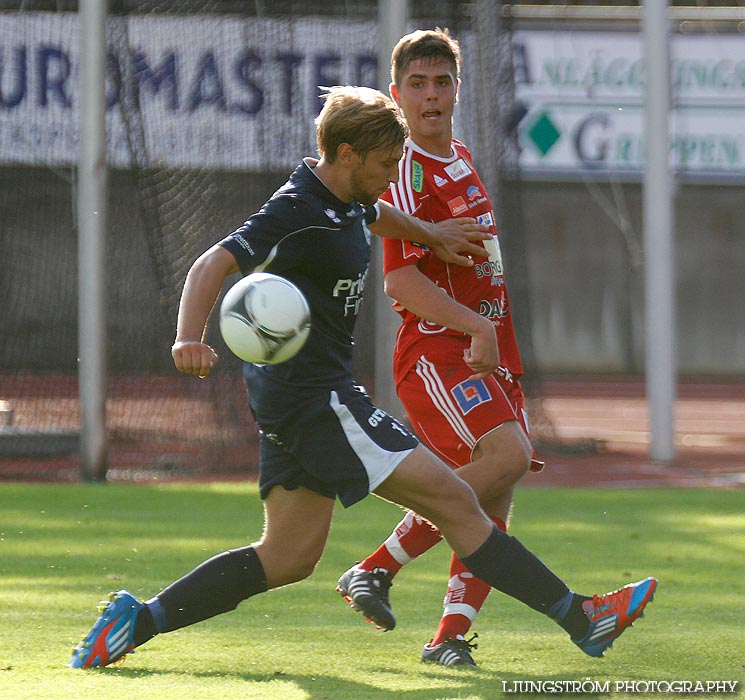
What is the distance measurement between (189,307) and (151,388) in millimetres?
8722

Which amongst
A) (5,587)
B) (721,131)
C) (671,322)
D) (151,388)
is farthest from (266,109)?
(721,131)

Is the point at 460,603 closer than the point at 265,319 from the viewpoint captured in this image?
No

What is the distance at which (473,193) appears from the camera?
5.11 metres

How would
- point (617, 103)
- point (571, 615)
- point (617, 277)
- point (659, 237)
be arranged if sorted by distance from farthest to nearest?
point (617, 277) < point (617, 103) < point (659, 237) < point (571, 615)

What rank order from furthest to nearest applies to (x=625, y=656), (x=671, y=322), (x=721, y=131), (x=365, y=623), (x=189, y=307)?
(x=721, y=131) → (x=671, y=322) → (x=365, y=623) → (x=625, y=656) → (x=189, y=307)

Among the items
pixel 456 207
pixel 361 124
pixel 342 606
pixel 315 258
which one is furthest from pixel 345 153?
pixel 342 606

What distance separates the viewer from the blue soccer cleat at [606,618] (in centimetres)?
450

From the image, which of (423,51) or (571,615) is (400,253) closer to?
(423,51)

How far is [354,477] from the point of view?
4.27m

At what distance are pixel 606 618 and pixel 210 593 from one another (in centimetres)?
125

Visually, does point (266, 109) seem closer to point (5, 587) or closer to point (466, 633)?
point (5, 587)

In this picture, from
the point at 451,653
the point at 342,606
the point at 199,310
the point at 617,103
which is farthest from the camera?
the point at 617,103

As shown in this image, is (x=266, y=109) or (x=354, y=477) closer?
(x=354, y=477)

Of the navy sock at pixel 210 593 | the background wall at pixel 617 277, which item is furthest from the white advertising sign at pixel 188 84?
the background wall at pixel 617 277
